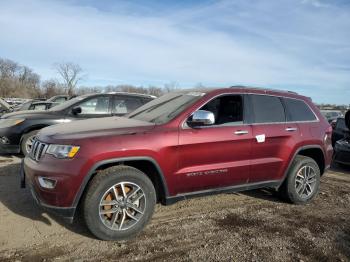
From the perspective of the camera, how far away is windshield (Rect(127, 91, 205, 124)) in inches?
174

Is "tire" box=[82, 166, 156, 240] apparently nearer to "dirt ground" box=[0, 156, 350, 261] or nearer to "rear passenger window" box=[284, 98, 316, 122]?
"dirt ground" box=[0, 156, 350, 261]

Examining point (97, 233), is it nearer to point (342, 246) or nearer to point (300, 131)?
point (342, 246)

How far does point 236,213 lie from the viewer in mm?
4941

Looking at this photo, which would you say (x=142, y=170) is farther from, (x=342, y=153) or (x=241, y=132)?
(x=342, y=153)

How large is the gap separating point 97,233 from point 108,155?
88 cm

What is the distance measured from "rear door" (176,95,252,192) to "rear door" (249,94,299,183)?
0.17 m

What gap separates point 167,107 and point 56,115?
4451 millimetres

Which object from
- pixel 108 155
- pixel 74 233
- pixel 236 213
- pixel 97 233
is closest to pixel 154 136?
pixel 108 155

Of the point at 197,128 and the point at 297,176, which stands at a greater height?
the point at 197,128

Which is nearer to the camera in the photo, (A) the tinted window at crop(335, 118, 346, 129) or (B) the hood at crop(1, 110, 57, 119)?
(B) the hood at crop(1, 110, 57, 119)

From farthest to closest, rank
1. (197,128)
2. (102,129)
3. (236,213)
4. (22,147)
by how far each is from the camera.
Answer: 1. (22,147)
2. (236,213)
3. (197,128)
4. (102,129)

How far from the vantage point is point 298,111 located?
5527mm

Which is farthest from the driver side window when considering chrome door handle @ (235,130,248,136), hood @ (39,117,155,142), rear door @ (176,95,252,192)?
hood @ (39,117,155,142)

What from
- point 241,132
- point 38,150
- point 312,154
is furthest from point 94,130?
point 312,154
